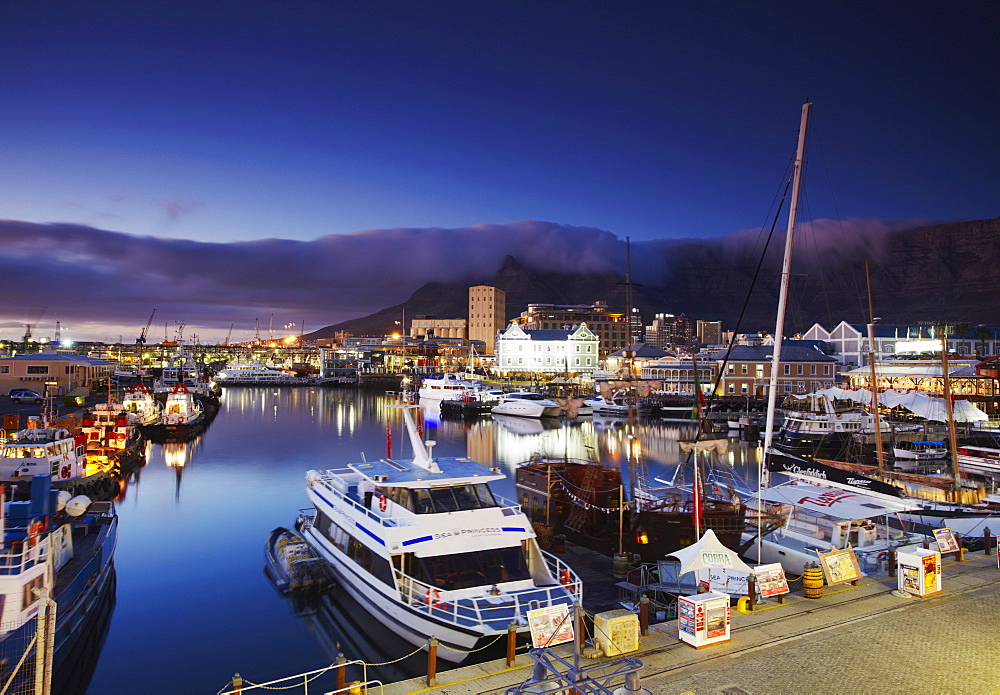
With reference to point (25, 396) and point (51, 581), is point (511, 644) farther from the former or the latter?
point (25, 396)

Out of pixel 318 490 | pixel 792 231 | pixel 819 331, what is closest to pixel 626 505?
pixel 318 490

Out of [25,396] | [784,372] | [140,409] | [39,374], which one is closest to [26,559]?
[140,409]

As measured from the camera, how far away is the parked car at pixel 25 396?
245ft

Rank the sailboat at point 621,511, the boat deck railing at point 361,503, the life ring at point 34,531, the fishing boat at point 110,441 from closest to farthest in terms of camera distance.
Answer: the life ring at point 34,531 < the boat deck railing at point 361,503 < the sailboat at point 621,511 < the fishing boat at point 110,441

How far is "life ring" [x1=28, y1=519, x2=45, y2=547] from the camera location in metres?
13.8

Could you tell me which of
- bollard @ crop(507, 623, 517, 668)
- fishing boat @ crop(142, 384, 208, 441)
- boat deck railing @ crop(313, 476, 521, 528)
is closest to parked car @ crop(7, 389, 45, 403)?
fishing boat @ crop(142, 384, 208, 441)

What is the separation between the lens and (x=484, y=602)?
14.4 metres

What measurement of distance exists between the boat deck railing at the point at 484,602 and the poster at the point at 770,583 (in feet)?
13.8

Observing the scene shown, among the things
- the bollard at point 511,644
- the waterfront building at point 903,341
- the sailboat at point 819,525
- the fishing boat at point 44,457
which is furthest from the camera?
the waterfront building at point 903,341

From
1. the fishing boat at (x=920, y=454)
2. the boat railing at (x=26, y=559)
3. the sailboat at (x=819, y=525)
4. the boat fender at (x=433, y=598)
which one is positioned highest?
the boat railing at (x=26, y=559)

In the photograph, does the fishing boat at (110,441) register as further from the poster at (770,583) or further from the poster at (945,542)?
the poster at (945,542)

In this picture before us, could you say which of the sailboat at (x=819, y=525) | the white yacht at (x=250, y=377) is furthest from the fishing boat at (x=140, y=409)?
the white yacht at (x=250, y=377)

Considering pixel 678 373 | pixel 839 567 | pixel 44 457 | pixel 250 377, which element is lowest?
pixel 250 377

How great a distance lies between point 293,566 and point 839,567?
16.6m
